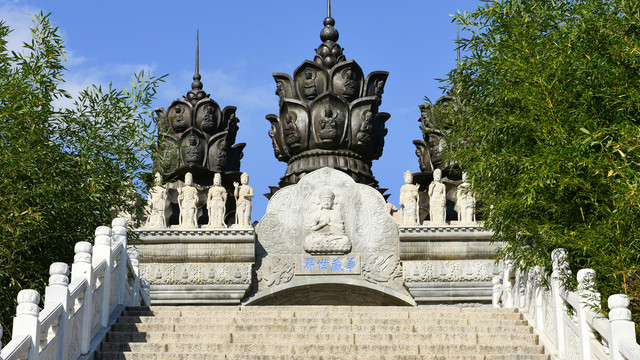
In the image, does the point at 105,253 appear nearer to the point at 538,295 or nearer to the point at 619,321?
the point at 538,295

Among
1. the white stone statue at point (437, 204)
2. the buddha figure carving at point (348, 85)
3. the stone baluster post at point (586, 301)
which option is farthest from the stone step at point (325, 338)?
the buddha figure carving at point (348, 85)

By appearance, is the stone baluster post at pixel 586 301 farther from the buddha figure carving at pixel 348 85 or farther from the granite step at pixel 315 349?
the buddha figure carving at pixel 348 85

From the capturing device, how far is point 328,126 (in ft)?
72.0

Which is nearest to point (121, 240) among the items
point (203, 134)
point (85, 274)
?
point (85, 274)

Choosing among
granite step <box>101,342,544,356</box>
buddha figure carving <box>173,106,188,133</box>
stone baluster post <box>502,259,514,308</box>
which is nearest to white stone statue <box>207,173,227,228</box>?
buddha figure carving <box>173,106,188,133</box>

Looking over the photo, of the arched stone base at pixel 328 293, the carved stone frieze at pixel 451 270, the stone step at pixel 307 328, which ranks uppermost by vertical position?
the carved stone frieze at pixel 451 270

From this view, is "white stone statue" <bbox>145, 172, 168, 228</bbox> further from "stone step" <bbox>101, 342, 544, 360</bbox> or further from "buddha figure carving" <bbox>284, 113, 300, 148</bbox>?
"stone step" <bbox>101, 342, 544, 360</bbox>

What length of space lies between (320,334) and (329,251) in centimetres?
853

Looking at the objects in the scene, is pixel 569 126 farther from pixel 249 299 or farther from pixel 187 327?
pixel 249 299

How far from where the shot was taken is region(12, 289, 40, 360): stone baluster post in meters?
7.78

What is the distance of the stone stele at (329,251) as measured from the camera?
1805cm

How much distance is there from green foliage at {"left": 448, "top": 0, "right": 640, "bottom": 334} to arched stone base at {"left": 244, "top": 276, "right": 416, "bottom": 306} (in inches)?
285

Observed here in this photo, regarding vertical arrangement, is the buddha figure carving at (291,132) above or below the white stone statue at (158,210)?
above

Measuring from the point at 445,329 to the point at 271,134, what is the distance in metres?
13.7
